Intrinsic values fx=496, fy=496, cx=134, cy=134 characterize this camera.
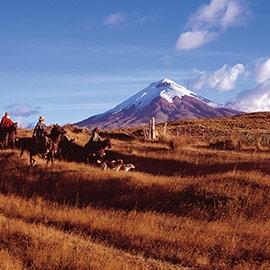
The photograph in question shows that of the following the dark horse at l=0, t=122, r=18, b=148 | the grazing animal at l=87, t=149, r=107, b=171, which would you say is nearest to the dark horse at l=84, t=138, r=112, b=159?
the grazing animal at l=87, t=149, r=107, b=171

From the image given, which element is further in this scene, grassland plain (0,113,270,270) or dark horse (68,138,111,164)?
dark horse (68,138,111,164)

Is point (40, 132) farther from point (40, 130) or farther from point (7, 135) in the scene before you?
point (7, 135)

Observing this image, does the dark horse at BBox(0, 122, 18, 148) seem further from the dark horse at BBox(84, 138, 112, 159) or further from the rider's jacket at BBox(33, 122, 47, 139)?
the dark horse at BBox(84, 138, 112, 159)

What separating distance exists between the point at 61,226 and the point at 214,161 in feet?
42.6

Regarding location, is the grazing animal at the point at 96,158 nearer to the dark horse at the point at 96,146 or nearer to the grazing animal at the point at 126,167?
the dark horse at the point at 96,146

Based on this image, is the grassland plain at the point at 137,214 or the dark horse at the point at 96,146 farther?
the dark horse at the point at 96,146

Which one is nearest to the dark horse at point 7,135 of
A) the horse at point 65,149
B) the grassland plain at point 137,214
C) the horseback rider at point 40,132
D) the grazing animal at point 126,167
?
the grassland plain at point 137,214

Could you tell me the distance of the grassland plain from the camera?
34.2 ft

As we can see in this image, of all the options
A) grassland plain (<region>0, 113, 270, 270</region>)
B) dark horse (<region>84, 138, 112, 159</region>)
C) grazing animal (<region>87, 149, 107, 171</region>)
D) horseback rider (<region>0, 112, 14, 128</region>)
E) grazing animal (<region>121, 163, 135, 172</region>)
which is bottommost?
grassland plain (<region>0, 113, 270, 270</region>)

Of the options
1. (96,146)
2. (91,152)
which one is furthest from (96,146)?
(91,152)

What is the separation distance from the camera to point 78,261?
9578 millimetres

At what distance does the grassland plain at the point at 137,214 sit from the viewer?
10.4 meters

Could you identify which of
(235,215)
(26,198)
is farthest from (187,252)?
(26,198)

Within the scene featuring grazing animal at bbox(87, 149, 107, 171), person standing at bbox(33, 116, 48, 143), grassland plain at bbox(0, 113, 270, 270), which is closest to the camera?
grassland plain at bbox(0, 113, 270, 270)
